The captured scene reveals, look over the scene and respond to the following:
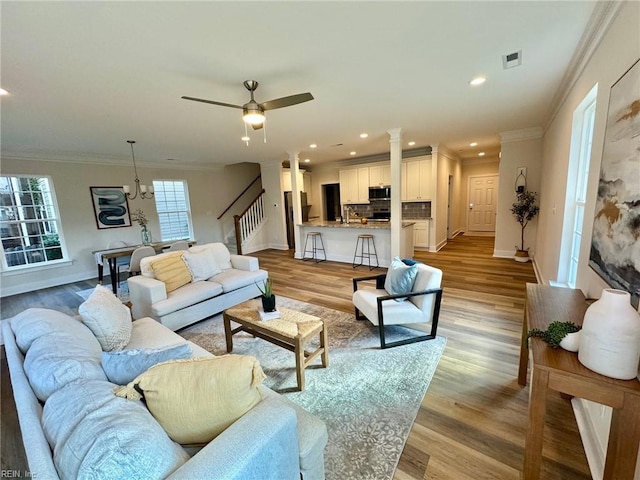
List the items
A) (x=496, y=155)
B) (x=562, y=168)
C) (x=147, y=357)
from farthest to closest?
(x=496, y=155), (x=562, y=168), (x=147, y=357)

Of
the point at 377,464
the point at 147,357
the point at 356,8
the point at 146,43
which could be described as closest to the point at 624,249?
the point at 377,464

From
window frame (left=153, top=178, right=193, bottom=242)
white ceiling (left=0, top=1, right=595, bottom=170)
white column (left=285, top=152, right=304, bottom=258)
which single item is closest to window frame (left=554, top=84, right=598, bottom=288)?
white ceiling (left=0, top=1, right=595, bottom=170)

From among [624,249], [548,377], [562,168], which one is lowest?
[548,377]

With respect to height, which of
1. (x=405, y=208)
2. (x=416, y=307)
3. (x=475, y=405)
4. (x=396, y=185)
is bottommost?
(x=475, y=405)

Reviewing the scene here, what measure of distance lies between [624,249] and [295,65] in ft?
8.19

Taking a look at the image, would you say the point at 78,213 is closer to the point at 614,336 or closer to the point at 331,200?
the point at 331,200

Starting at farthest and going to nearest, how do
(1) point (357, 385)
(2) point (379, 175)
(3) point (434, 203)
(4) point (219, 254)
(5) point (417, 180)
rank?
1. (2) point (379, 175)
2. (5) point (417, 180)
3. (3) point (434, 203)
4. (4) point (219, 254)
5. (1) point (357, 385)

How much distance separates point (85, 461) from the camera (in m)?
0.72

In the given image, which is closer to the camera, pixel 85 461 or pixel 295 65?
pixel 85 461

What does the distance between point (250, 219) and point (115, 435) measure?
23.5 ft

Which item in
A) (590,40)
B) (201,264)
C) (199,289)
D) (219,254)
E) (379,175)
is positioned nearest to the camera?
(590,40)

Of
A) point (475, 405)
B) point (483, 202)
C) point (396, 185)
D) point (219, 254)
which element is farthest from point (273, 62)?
point (483, 202)

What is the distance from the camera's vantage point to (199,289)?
10.6ft

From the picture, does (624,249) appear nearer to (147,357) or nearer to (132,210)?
(147,357)
